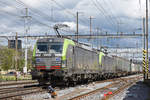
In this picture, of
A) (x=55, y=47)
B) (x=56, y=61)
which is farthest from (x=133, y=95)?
(x=55, y=47)

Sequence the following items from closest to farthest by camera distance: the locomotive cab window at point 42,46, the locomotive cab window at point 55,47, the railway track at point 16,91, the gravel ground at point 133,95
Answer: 1. the railway track at point 16,91
2. the gravel ground at point 133,95
3. the locomotive cab window at point 55,47
4. the locomotive cab window at point 42,46

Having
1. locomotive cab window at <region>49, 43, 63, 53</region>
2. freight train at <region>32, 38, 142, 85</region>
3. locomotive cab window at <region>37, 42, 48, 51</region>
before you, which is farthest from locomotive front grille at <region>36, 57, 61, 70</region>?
locomotive cab window at <region>37, 42, 48, 51</region>

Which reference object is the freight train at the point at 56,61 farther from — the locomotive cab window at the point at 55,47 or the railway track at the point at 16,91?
the railway track at the point at 16,91

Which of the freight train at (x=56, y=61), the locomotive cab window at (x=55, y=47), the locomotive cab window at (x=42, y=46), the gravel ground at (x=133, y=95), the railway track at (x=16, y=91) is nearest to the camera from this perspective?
the railway track at (x=16, y=91)

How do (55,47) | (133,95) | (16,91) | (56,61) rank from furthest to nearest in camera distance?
1. (55,47)
2. (56,61)
3. (16,91)
4. (133,95)

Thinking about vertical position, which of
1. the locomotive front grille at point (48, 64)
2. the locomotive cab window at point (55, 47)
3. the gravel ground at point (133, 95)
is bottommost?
the gravel ground at point (133, 95)

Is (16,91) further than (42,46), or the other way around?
(42,46)

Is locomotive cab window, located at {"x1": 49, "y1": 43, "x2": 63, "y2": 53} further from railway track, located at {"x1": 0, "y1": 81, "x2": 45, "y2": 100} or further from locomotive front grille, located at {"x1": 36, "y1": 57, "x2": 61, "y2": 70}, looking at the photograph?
railway track, located at {"x1": 0, "y1": 81, "x2": 45, "y2": 100}

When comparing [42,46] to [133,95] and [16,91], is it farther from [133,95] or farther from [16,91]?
[133,95]

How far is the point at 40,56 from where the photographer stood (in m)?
19.1

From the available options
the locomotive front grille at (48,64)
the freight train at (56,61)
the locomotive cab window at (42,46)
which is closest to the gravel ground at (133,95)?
the freight train at (56,61)

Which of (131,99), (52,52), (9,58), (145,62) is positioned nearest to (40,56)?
(52,52)

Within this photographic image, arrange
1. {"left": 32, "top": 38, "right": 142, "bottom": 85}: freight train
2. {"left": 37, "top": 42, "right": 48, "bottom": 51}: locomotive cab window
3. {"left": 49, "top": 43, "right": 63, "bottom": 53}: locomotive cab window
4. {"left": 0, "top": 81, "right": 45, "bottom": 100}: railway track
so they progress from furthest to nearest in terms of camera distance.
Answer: {"left": 37, "top": 42, "right": 48, "bottom": 51}: locomotive cab window
{"left": 49, "top": 43, "right": 63, "bottom": 53}: locomotive cab window
{"left": 32, "top": 38, "right": 142, "bottom": 85}: freight train
{"left": 0, "top": 81, "right": 45, "bottom": 100}: railway track

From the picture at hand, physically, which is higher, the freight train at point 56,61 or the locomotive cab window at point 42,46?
the locomotive cab window at point 42,46
